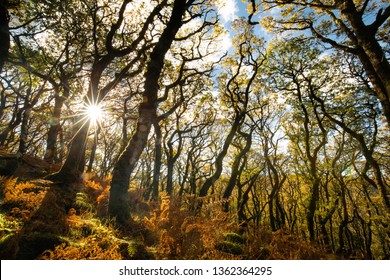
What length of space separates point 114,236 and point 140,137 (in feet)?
9.85

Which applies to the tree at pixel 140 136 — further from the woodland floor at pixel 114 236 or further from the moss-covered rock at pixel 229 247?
the moss-covered rock at pixel 229 247

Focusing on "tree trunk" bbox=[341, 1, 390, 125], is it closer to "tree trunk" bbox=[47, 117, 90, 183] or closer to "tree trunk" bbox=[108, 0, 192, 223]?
"tree trunk" bbox=[108, 0, 192, 223]

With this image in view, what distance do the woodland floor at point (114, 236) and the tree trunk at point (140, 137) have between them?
53cm

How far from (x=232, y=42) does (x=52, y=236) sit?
14.7 m

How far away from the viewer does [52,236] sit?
14.0 ft

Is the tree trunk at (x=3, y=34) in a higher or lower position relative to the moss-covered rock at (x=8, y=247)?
higher

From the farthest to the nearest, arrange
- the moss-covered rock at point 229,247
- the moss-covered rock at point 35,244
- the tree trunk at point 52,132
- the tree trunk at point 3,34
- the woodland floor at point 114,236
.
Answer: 1. the tree trunk at point 52,132
2. the tree trunk at point 3,34
3. the moss-covered rock at point 229,247
4. the woodland floor at point 114,236
5. the moss-covered rock at point 35,244

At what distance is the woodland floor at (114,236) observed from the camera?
3.92 m

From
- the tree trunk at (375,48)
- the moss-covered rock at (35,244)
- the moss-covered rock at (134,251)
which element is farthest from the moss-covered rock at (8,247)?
the tree trunk at (375,48)

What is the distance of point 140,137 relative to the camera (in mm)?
6715

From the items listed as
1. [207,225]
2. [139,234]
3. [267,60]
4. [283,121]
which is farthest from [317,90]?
[139,234]

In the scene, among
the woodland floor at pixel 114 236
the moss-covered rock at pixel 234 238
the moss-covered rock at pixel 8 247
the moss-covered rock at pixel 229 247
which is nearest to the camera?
the moss-covered rock at pixel 8 247

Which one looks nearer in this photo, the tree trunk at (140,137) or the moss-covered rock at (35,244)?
the moss-covered rock at (35,244)

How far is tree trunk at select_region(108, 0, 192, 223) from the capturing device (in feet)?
19.9
